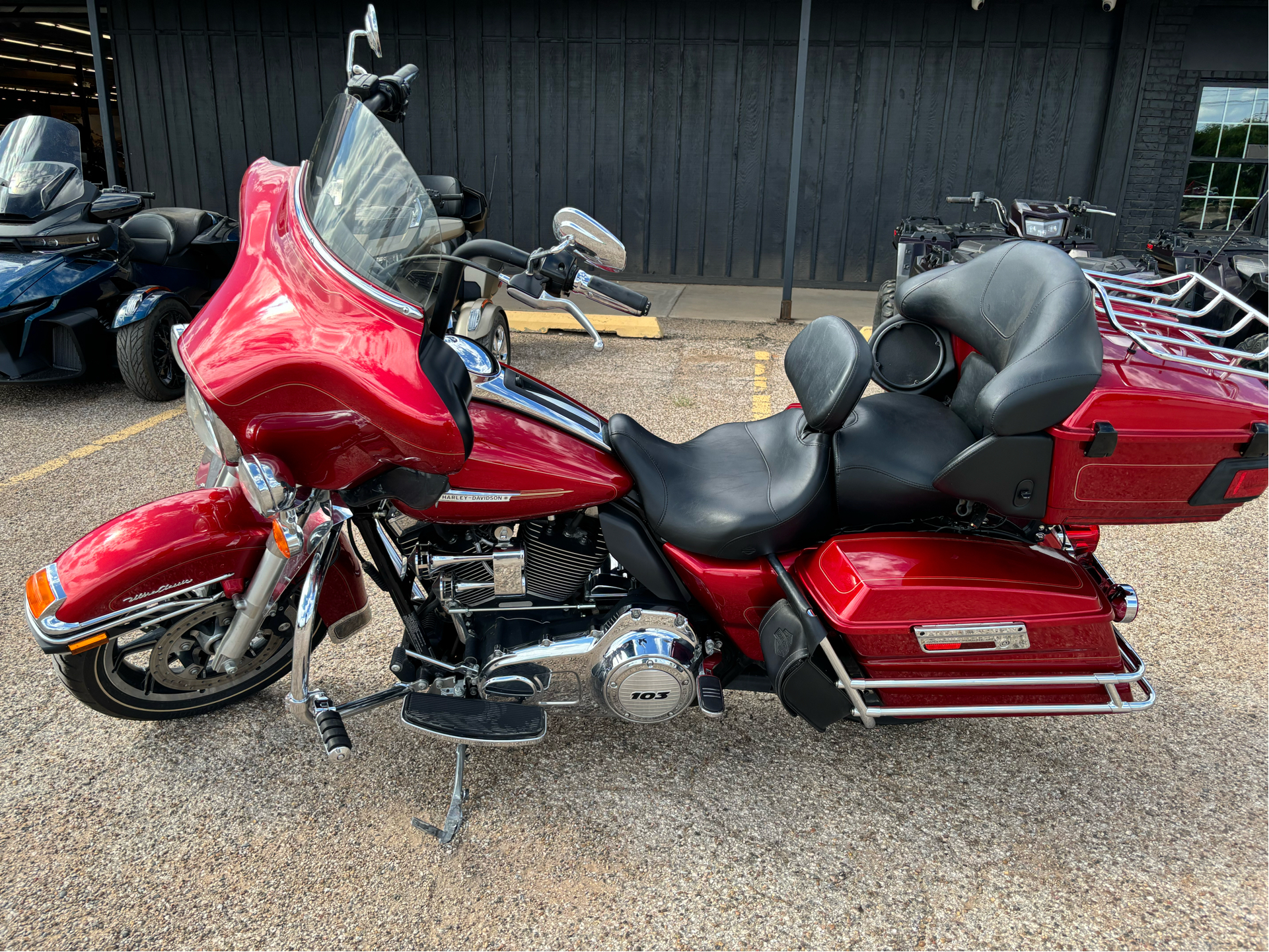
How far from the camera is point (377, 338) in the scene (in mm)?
1714

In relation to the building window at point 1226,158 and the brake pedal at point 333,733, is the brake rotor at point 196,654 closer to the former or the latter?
the brake pedal at point 333,733

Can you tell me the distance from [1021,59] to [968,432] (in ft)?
28.9

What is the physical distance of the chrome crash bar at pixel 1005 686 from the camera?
2.08 meters

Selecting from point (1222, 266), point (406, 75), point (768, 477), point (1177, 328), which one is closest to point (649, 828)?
point (768, 477)

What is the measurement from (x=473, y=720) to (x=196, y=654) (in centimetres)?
89

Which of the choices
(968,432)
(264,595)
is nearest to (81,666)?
(264,595)

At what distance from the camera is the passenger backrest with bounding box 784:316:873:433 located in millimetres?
2035

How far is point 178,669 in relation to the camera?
2.59 m

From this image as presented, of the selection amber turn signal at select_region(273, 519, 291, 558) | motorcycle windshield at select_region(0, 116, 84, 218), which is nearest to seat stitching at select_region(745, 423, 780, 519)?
amber turn signal at select_region(273, 519, 291, 558)

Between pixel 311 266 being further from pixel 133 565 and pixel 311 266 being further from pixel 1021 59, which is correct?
pixel 1021 59

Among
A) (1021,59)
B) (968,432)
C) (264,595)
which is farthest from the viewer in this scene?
(1021,59)

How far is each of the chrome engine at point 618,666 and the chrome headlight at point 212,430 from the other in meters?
0.81

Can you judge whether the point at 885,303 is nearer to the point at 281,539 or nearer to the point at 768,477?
the point at 768,477

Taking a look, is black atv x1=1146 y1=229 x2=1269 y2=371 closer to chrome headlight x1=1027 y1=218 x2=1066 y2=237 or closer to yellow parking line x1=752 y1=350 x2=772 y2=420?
chrome headlight x1=1027 y1=218 x2=1066 y2=237
